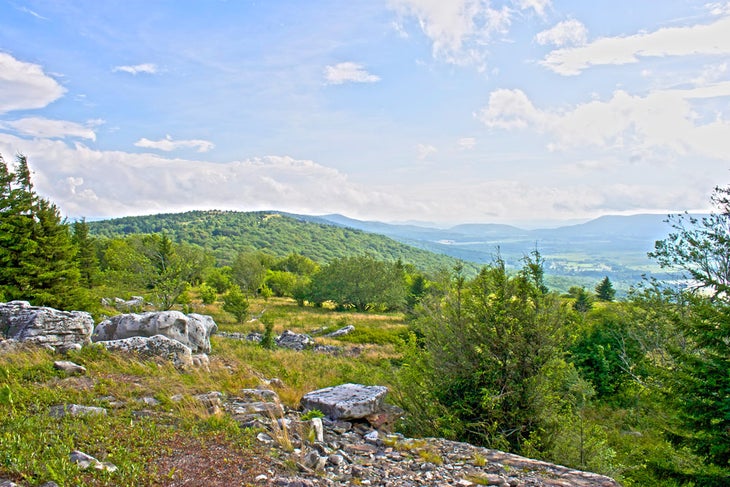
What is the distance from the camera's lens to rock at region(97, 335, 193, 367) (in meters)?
11.3

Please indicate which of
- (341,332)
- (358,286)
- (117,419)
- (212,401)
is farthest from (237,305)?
(117,419)

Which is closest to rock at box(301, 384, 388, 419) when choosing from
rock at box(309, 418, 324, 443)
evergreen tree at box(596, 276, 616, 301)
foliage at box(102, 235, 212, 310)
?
rock at box(309, 418, 324, 443)

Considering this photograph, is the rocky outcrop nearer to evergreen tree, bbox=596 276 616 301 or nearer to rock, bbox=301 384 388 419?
rock, bbox=301 384 388 419

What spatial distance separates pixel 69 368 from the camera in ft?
30.4

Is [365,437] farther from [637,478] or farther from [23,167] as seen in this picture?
[23,167]

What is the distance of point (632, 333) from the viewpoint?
691 inches

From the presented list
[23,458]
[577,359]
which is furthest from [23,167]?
[577,359]

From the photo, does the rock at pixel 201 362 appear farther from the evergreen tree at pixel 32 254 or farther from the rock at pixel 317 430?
the evergreen tree at pixel 32 254

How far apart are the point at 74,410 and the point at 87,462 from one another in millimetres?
2258

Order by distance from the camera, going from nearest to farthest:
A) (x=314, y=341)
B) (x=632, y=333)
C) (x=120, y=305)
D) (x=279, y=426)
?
(x=279, y=426)
(x=632, y=333)
(x=314, y=341)
(x=120, y=305)

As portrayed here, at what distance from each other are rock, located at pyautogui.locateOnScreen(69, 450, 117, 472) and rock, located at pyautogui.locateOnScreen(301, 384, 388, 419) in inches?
162

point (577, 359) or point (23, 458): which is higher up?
point (23, 458)

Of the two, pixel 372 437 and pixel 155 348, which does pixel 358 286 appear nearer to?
pixel 155 348

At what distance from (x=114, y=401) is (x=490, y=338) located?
7.42 metres
